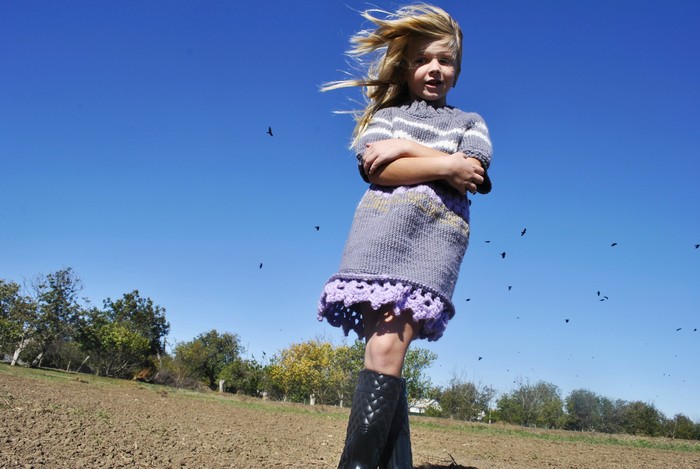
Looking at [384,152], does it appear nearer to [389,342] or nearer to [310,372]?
[389,342]

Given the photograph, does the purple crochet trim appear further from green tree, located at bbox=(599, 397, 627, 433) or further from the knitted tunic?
green tree, located at bbox=(599, 397, 627, 433)

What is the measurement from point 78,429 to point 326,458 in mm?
1745

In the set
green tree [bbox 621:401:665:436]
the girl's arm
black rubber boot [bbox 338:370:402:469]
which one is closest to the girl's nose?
the girl's arm

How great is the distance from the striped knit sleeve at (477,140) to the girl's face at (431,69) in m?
0.21

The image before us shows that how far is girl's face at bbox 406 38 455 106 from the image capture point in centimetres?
247

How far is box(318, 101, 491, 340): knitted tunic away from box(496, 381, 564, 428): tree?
6920cm

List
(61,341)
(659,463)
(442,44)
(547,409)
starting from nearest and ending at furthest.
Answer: (442,44)
(659,463)
(61,341)
(547,409)

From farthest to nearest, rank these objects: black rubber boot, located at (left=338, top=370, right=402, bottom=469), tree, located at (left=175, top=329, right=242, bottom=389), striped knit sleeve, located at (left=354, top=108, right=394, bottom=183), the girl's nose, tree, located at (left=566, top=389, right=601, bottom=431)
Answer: tree, located at (left=566, top=389, right=601, bottom=431)
tree, located at (left=175, top=329, right=242, bottom=389)
the girl's nose
striped knit sleeve, located at (left=354, top=108, right=394, bottom=183)
black rubber boot, located at (left=338, top=370, right=402, bottom=469)

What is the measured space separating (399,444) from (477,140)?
1.33m

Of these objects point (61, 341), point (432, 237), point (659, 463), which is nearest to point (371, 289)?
point (432, 237)

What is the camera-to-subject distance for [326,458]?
3.92 meters

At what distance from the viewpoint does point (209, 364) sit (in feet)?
205

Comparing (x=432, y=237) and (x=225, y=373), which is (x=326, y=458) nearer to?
(x=432, y=237)

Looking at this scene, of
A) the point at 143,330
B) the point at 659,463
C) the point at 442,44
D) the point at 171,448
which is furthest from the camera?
the point at 143,330
